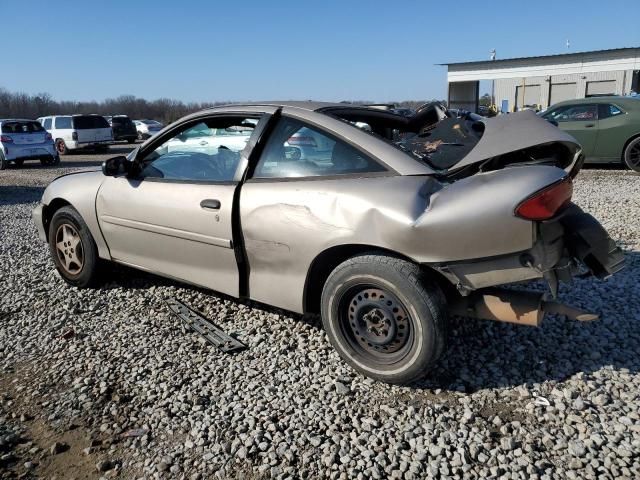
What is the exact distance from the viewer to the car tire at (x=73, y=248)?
15.0 feet

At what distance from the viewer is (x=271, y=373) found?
3232 millimetres

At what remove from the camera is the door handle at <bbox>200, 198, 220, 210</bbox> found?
11.5ft

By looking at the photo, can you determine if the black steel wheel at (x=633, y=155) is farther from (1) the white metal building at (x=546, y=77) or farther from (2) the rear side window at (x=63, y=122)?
(1) the white metal building at (x=546, y=77)

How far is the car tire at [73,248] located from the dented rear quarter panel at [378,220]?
1.83 metres

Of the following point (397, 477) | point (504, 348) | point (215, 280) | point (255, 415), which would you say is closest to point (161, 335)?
point (215, 280)

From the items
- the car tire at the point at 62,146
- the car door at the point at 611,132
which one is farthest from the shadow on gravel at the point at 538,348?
the car tire at the point at 62,146

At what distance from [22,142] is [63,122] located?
6.96 meters

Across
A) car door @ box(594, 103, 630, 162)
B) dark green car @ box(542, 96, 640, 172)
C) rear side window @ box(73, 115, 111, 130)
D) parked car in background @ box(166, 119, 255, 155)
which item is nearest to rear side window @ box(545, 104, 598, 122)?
dark green car @ box(542, 96, 640, 172)

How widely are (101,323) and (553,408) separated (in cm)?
320

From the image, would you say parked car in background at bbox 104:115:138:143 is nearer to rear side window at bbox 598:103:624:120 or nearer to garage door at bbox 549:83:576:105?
rear side window at bbox 598:103:624:120

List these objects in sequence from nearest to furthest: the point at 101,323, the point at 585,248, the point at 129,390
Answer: the point at 585,248
the point at 129,390
the point at 101,323

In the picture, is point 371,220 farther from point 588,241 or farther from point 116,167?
point 116,167

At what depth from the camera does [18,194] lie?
11.8 metres

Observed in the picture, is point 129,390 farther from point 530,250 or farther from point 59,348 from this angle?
point 530,250
